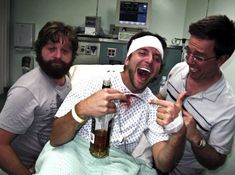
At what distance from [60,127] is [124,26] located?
2.28 metres

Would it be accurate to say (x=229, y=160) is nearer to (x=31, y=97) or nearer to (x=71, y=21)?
(x=31, y=97)

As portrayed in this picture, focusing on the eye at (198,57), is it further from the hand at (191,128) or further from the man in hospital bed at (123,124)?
the hand at (191,128)

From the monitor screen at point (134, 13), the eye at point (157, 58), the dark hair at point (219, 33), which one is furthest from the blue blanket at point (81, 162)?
the monitor screen at point (134, 13)

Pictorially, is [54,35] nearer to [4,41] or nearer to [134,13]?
[134,13]

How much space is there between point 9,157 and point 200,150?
101cm

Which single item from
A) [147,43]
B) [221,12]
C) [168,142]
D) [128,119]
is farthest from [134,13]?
[168,142]

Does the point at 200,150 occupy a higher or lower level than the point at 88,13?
lower

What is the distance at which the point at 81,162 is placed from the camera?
1.27 meters

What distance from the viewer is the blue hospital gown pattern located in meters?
1.37

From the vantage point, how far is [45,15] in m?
4.07

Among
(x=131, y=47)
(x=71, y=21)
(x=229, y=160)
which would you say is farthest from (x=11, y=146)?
(x=71, y=21)

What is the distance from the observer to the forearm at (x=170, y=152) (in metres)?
1.22

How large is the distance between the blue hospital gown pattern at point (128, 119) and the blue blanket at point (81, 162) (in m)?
0.06

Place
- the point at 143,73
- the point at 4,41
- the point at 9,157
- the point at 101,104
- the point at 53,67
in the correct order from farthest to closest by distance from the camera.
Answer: the point at 4,41 < the point at 53,67 < the point at 9,157 < the point at 143,73 < the point at 101,104
